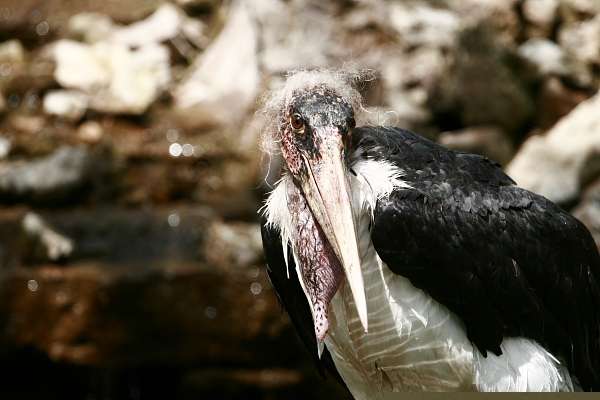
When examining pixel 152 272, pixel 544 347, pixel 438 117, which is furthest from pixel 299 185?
pixel 438 117

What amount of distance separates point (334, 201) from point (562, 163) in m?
4.68

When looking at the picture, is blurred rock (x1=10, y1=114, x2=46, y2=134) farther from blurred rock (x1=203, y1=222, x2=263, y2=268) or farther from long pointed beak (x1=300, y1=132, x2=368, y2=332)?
long pointed beak (x1=300, y1=132, x2=368, y2=332)

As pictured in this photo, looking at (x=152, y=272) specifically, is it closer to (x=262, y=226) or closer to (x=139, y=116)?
(x=139, y=116)

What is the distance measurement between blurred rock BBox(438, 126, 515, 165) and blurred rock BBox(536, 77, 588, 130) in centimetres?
99

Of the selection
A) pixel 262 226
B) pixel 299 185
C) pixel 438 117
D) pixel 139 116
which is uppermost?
pixel 299 185

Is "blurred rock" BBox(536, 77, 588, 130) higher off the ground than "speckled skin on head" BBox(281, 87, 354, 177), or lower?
lower

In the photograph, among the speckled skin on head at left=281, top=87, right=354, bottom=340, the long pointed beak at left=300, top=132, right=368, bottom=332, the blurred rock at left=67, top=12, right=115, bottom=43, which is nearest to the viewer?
the long pointed beak at left=300, top=132, right=368, bottom=332

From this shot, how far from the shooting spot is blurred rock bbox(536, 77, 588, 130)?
9922mm

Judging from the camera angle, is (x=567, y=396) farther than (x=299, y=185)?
No

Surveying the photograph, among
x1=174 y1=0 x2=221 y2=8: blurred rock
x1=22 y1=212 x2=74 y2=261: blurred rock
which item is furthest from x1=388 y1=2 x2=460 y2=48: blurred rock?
x1=22 y1=212 x2=74 y2=261: blurred rock

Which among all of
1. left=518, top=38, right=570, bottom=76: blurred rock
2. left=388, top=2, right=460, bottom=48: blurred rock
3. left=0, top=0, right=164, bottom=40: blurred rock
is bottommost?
left=0, top=0, right=164, bottom=40: blurred rock

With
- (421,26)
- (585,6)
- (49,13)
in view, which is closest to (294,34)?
(421,26)

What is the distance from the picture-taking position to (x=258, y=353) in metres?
7.52

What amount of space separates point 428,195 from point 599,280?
842mm
